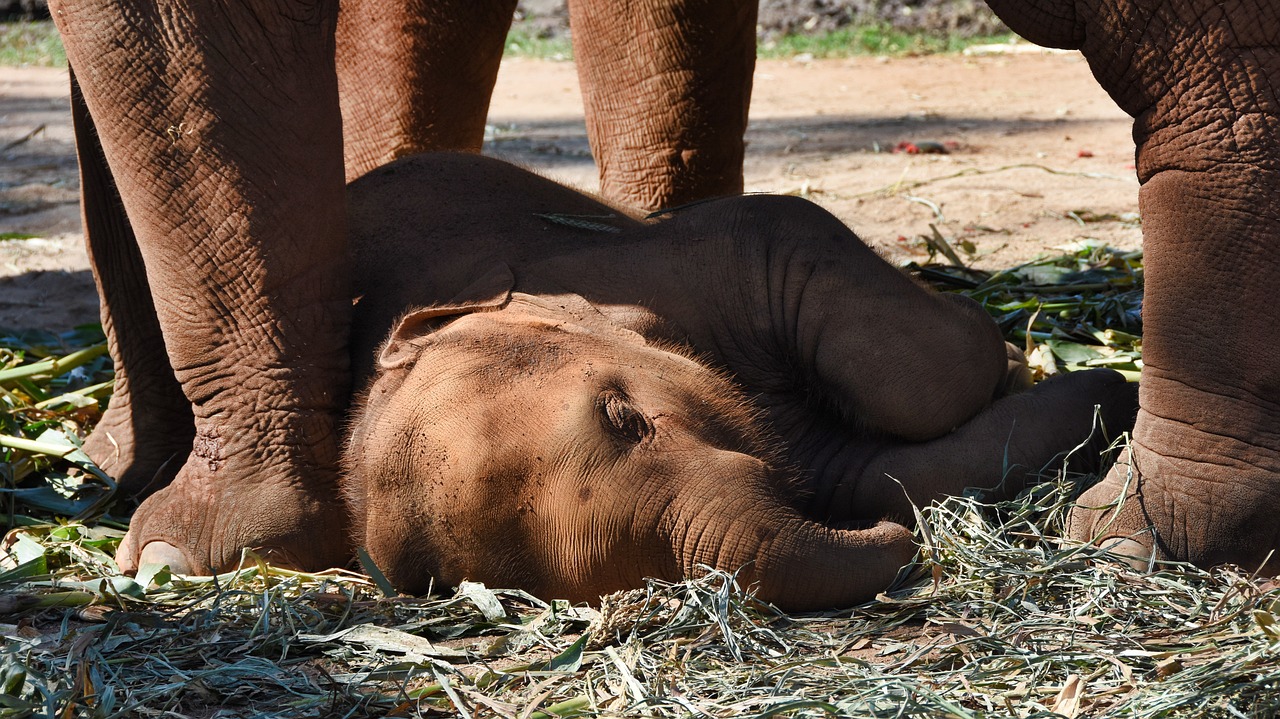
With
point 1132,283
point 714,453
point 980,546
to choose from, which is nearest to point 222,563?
point 714,453

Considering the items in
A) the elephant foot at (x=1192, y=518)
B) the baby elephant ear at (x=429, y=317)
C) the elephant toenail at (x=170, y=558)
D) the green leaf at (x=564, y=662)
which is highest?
the baby elephant ear at (x=429, y=317)

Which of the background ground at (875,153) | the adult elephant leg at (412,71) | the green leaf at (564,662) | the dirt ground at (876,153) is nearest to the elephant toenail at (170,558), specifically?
the green leaf at (564,662)

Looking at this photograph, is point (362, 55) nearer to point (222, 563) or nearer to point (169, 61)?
point (169, 61)

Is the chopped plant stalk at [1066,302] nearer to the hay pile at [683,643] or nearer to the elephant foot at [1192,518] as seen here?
the elephant foot at [1192,518]

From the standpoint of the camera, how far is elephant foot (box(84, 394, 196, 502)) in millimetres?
3438

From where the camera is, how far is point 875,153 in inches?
310

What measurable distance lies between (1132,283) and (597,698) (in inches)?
111

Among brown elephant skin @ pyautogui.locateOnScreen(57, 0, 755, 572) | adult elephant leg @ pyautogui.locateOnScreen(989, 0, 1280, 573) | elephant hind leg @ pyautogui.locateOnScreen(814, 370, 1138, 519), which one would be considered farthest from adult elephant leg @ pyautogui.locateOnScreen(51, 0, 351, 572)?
adult elephant leg @ pyautogui.locateOnScreen(989, 0, 1280, 573)

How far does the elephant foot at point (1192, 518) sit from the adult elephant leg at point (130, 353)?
2220mm

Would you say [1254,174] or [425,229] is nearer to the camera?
[1254,174]

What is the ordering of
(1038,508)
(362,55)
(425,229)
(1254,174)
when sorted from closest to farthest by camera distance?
(1254,174), (1038,508), (425,229), (362,55)

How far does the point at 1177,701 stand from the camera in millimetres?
2008

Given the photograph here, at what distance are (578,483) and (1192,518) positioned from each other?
1118mm

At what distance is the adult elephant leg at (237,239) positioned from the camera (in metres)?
2.75
